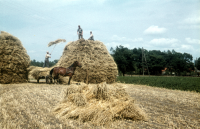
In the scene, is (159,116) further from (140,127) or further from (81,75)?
(81,75)

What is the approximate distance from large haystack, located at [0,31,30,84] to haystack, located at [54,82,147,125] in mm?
8971

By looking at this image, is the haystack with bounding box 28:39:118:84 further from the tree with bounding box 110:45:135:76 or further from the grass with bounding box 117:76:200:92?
the tree with bounding box 110:45:135:76

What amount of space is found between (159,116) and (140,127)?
1070 mm

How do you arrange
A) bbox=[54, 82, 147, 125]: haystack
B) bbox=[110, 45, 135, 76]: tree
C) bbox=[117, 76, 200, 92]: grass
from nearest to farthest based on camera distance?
bbox=[54, 82, 147, 125]: haystack, bbox=[117, 76, 200, 92]: grass, bbox=[110, 45, 135, 76]: tree

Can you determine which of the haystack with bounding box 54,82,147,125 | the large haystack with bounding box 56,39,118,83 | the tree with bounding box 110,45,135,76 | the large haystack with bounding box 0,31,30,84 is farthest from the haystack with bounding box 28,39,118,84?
the tree with bounding box 110,45,135,76

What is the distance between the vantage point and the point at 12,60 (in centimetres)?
1150

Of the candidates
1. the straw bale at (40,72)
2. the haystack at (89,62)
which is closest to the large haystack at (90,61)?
the haystack at (89,62)

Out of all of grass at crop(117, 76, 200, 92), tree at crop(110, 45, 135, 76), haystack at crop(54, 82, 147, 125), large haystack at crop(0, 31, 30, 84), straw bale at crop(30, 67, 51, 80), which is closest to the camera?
haystack at crop(54, 82, 147, 125)

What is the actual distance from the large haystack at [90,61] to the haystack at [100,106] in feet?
24.2

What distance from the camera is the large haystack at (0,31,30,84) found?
11.3 metres

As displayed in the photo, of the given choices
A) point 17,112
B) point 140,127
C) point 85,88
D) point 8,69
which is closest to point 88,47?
point 8,69

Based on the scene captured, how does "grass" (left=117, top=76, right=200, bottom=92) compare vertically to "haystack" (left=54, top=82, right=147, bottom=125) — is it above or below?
below

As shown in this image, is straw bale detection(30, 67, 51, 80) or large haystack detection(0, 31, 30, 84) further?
straw bale detection(30, 67, 51, 80)

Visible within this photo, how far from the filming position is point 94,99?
4227mm
